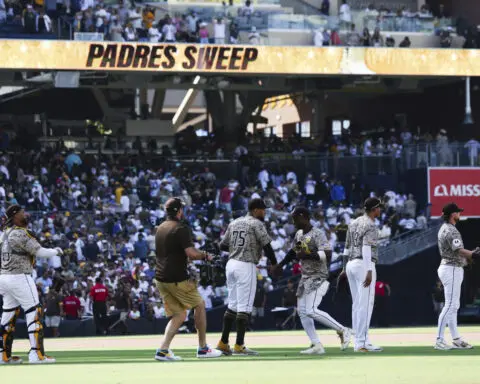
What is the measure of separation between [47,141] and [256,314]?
46.3 ft

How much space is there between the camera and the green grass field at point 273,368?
1080 centimetres

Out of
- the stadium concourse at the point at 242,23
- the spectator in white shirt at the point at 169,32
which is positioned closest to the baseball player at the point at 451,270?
the stadium concourse at the point at 242,23

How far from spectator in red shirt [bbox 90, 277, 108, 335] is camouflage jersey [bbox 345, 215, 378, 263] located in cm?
1282

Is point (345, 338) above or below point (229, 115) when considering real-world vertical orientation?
below

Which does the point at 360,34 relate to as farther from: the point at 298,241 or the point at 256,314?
the point at 298,241

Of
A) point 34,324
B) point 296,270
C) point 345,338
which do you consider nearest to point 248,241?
point 345,338

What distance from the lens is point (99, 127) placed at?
4588cm

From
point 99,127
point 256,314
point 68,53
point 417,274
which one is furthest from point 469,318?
point 99,127

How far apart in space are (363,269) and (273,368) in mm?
3009

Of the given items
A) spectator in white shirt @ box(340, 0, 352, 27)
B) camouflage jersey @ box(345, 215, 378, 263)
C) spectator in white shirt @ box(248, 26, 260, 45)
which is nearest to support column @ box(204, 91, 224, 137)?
spectator in white shirt @ box(340, 0, 352, 27)

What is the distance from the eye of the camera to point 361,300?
14656mm

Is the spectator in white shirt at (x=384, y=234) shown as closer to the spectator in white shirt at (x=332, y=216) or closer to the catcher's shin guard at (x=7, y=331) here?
the spectator in white shirt at (x=332, y=216)

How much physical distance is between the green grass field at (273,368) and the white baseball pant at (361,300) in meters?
0.28

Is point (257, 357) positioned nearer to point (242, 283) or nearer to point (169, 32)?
point (242, 283)
